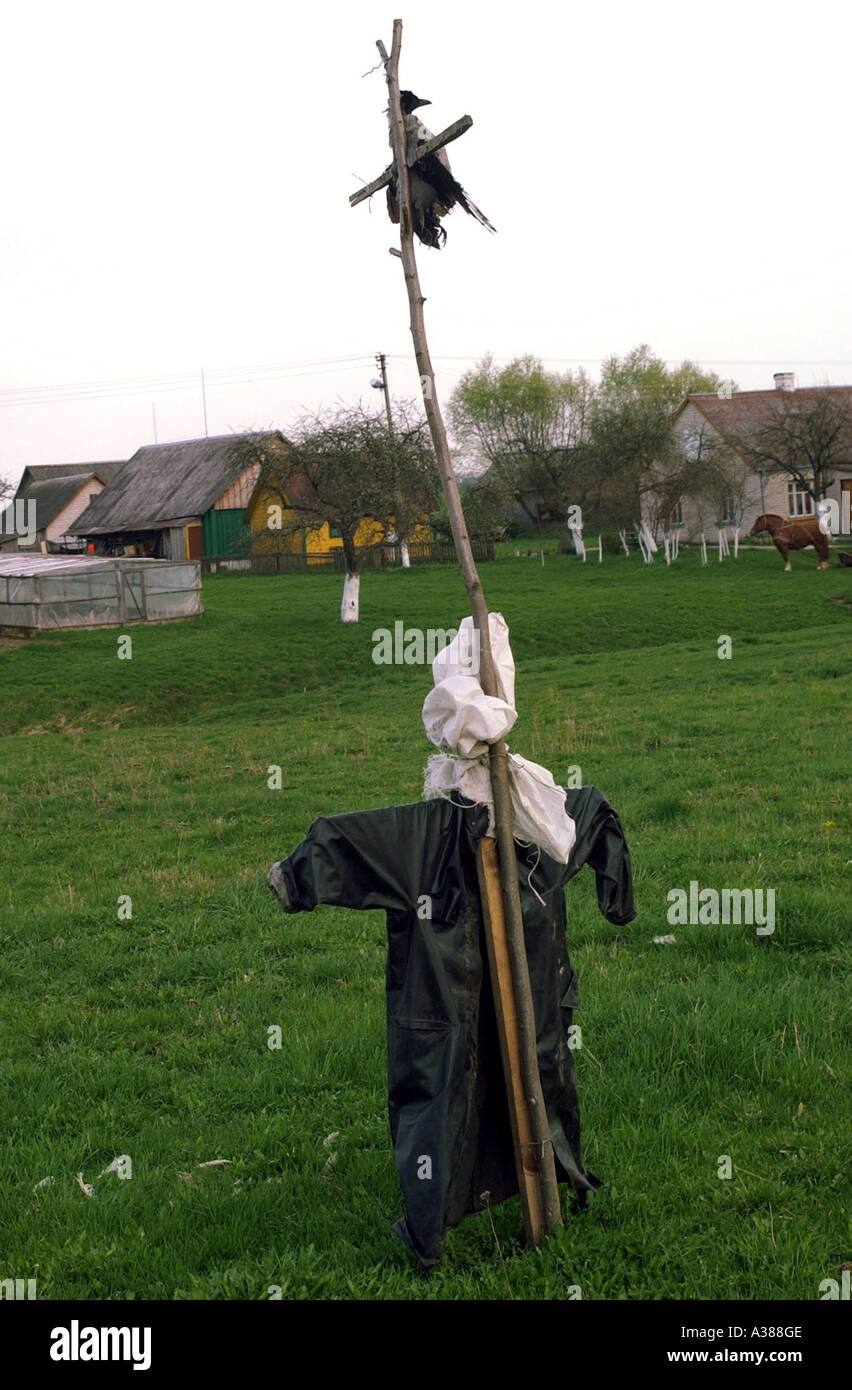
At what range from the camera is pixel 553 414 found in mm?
72438

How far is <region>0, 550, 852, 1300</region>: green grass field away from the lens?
155 inches

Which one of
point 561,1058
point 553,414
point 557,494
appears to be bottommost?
point 561,1058

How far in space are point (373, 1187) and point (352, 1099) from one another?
77 centimetres

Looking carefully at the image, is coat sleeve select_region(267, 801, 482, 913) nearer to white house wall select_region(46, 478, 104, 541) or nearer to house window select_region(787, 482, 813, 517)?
house window select_region(787, 482, 813, 517)

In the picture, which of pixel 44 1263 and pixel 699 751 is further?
pixel 699 751

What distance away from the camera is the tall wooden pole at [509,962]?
12.5 ft

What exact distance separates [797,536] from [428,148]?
4170 cm

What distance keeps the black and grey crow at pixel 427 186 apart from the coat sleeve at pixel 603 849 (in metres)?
2.12

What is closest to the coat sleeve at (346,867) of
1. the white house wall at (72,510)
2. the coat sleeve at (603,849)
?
the coat sleeve at (603,849)

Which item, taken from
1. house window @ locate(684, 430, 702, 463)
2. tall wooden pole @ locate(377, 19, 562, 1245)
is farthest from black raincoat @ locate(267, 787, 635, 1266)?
house window @ locate(684, 430, 702, 463)

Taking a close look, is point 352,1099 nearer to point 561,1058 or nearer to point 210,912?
point 561,1058

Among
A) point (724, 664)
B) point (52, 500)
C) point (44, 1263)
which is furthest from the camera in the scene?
point (52, 500)
